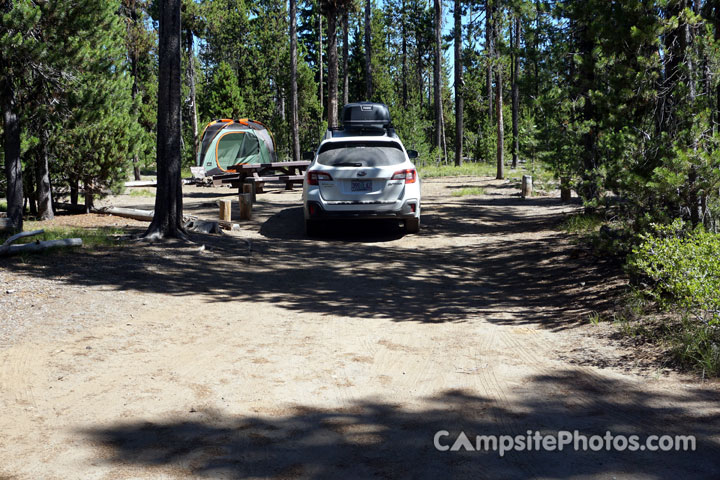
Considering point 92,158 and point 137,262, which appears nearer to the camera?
point 137,262

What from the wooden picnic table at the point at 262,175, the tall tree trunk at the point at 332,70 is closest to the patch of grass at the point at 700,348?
the wooden picnic table at the point at 262,175

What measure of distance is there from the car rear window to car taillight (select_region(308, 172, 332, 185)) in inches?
9.7

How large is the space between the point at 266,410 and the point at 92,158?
35.7 ft

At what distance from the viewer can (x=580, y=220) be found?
449 inches

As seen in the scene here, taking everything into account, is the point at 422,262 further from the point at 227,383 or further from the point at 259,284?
the point at 227,383

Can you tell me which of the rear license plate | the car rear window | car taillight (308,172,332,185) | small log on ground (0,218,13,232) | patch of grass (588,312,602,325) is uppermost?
the car rear window

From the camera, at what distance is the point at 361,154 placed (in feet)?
36.5

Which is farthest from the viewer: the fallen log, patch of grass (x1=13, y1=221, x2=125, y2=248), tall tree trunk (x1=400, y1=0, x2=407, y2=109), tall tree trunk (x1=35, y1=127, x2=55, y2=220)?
tall tree trunk (x1=400, y1=0, x2=407, y2=109)

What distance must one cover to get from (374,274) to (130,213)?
7.32 m

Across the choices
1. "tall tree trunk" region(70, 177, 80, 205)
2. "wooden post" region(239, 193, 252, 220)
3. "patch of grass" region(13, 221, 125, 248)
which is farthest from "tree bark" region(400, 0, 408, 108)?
"patch of grass" region(13, 221, 125, 248)

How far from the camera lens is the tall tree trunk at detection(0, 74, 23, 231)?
10.5 metres

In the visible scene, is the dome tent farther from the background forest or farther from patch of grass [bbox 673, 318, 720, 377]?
patch of grass [bbox 673, 318, 720, 377]

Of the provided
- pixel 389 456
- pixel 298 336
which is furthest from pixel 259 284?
pixel 389 456

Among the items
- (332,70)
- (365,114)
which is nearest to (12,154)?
(365,114)
